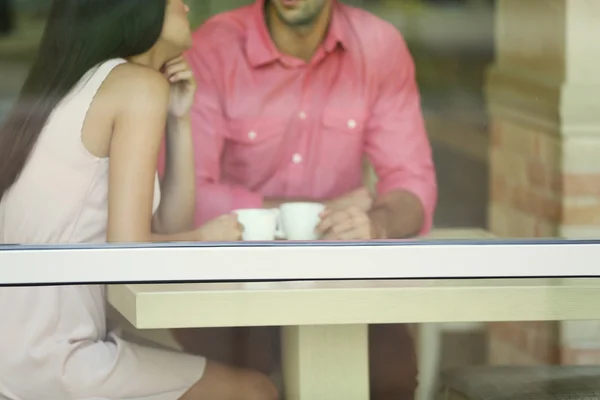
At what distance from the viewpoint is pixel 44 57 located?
215 centimetres

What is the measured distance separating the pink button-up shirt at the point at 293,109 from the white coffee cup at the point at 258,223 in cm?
2

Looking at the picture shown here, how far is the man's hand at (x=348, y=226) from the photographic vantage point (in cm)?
221

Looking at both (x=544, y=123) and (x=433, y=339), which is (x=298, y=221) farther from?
(x=544, y=123)

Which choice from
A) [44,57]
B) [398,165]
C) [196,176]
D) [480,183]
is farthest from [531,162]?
[44,57]

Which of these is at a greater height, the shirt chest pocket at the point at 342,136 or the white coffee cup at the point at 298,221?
the shirt chest pocket at the point at 342,136

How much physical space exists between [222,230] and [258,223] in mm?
74

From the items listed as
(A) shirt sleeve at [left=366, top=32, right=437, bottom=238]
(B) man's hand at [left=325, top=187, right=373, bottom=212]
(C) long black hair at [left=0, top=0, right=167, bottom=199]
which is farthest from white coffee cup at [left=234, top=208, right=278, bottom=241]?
(C) long black hair at [left=0, top=0, right=167, bottom=199]

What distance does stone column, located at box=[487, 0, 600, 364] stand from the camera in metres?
2.21

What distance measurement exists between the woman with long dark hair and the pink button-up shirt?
5cm

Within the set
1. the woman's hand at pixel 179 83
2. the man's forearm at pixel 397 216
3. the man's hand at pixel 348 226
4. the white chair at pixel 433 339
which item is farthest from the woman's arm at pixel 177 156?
the white chair at pixel 433 339

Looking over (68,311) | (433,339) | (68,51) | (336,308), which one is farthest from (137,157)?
(433,339)

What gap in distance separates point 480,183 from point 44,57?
0.90m

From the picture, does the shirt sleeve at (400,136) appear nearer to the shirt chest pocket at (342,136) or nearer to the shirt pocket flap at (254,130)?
the shirt chest pocket at (342,136)

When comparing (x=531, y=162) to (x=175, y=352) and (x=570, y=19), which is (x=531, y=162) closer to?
(x=570, y=19)
